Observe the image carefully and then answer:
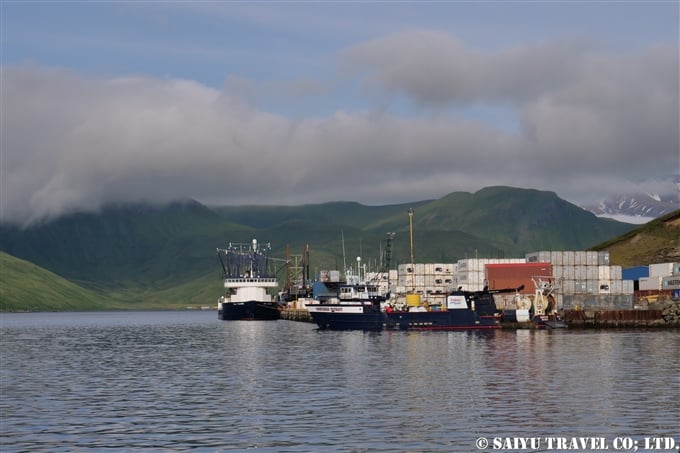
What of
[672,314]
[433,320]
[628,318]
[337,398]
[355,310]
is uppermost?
[355,310]

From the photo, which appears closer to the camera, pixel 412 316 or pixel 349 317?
pixel 412 316

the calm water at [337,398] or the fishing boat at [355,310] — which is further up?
the fishing boat at [355,310]

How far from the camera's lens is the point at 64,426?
56.9 metres

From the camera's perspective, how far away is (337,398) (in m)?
67.9

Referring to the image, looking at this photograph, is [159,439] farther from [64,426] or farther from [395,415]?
[395,415]

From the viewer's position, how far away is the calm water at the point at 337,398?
2042 inches

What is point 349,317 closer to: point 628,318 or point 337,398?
point 628,318

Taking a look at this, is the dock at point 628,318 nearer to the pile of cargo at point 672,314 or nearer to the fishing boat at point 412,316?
the pile of cargo at point 672,314

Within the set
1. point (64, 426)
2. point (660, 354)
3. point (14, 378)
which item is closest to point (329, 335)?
point (660, 354)

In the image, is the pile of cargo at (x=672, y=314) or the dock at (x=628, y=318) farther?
the dock at (x=628, y=318)

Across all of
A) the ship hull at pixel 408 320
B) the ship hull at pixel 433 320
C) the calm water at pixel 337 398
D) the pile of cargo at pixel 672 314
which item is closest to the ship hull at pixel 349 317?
the ship hull at pixel 408 320

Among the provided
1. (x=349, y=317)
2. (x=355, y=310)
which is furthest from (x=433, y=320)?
(x=349, y=317)

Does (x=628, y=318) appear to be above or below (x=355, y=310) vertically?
below

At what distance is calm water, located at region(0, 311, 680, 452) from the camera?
51.9 m
